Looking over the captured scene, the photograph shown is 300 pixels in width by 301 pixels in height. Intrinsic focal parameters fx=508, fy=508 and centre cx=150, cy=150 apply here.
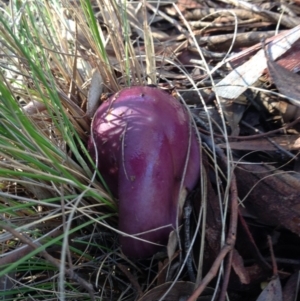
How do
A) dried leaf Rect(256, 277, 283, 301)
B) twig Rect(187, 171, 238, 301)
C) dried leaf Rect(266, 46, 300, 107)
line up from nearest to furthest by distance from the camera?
twig Rect(187, 171, 238, 301) < dried leaf Rect(256, 277, 283, 301) < dried leaf Rect(266, 46, 300, 107)

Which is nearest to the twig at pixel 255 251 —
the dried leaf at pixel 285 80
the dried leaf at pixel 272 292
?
the dried leaf at pixel 272 292

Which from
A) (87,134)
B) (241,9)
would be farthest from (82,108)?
(241,9)

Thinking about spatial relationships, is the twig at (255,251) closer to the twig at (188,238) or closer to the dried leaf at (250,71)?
the twig at (188,238)

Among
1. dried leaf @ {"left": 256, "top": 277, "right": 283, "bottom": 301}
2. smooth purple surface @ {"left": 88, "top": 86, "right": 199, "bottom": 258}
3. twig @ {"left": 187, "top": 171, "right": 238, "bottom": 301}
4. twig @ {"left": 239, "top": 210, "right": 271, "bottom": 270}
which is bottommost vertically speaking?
dried leaf @ {"left": 256, "top": 277, "right": 283, "bottom": 301}

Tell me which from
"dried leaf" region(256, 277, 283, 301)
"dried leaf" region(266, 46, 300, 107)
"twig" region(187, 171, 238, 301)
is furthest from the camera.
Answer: "dried leaf" region(266, 46, 300, 107)

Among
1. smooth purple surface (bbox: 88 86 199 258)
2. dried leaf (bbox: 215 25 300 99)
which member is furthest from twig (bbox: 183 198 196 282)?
dried leaf (bbox: 215 25 300 99)

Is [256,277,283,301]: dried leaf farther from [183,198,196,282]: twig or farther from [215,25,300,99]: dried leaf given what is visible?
[215,25,300,99]: dried leaf

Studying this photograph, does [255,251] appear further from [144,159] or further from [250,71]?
[250,71]
